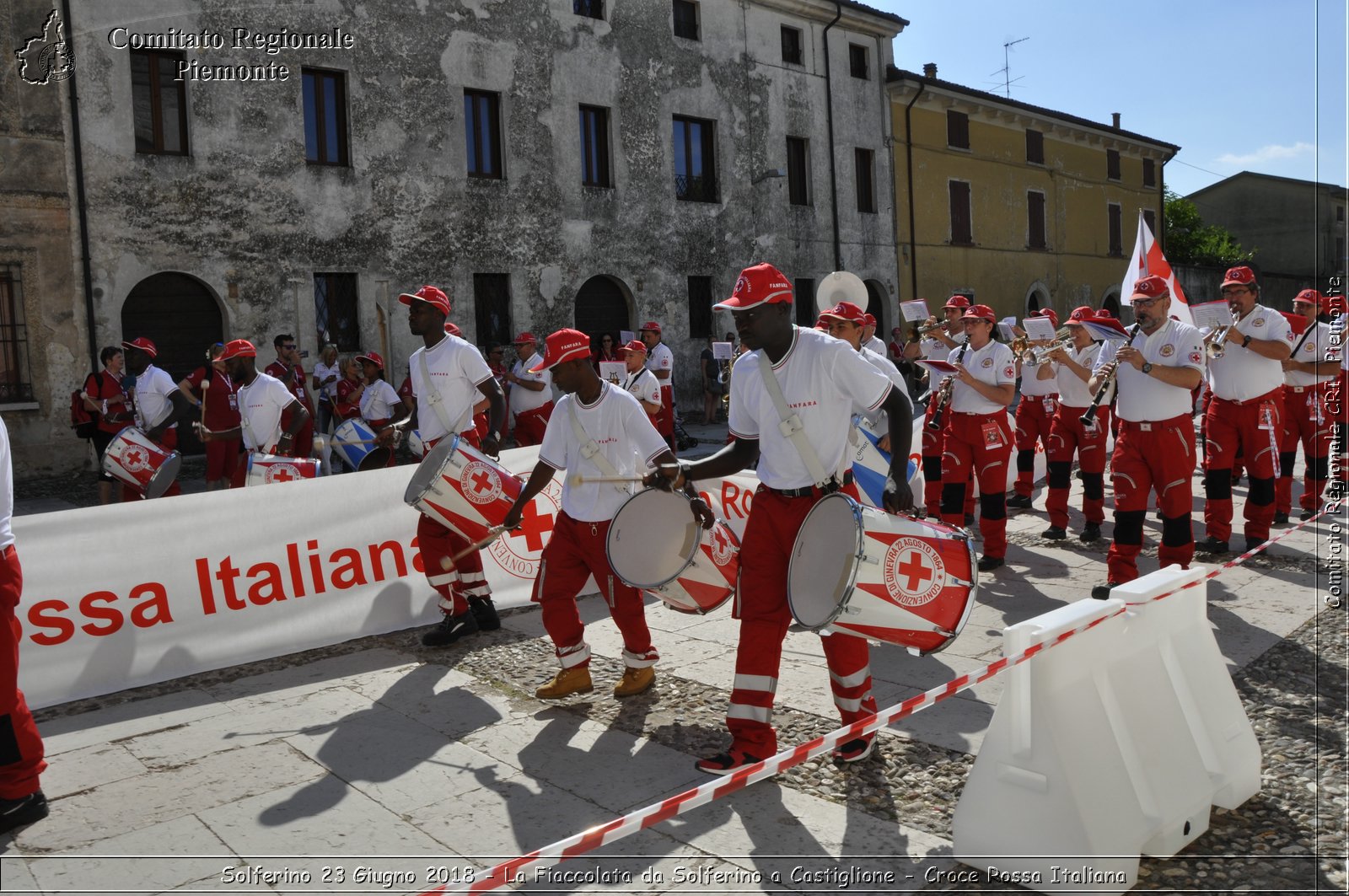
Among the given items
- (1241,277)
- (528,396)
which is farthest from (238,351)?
(1241,277)

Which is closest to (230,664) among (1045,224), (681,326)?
(681,326)

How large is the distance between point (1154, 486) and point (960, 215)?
2703cm

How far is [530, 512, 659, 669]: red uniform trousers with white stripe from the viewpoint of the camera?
18.3 ft

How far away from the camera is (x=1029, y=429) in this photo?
1064 centimetres

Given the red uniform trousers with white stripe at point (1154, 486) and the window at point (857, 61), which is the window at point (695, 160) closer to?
the window at point (857, 61)

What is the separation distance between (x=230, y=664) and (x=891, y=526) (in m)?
4.52

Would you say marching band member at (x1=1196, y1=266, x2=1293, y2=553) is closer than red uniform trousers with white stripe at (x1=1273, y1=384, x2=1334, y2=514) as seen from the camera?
Yes

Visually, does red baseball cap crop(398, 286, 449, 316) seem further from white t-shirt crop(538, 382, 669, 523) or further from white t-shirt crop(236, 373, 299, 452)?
white t-shirt crop(236, 373, 299, 452)

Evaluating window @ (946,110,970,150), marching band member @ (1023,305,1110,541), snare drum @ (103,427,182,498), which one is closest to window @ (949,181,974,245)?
window @ (946,110,970,150)

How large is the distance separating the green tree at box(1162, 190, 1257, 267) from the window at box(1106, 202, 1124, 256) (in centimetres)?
1283

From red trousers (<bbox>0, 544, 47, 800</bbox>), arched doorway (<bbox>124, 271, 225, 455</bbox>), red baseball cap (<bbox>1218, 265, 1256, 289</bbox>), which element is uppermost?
arched doorway (<bbox>124, 271, 225, 455</bbox>)

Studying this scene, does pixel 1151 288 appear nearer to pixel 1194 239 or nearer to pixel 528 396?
pixel 528 396

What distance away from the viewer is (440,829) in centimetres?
412

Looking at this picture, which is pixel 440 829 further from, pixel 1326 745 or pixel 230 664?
pixel 1326 745
